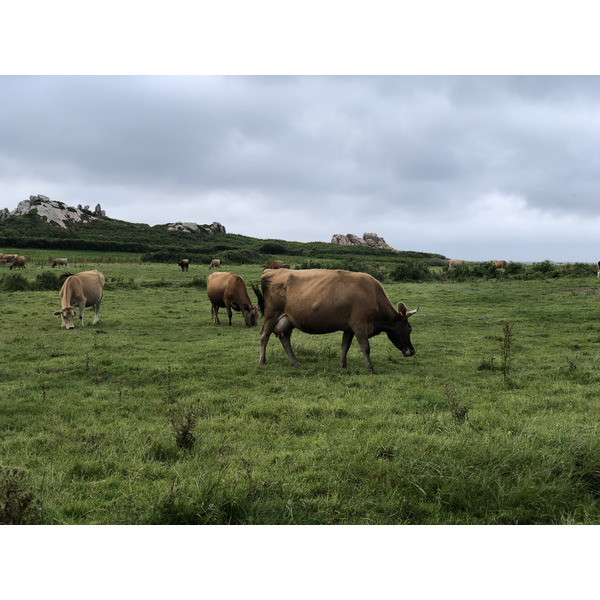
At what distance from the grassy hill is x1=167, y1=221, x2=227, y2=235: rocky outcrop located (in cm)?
181

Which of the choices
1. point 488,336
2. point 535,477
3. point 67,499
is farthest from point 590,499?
point 488,336

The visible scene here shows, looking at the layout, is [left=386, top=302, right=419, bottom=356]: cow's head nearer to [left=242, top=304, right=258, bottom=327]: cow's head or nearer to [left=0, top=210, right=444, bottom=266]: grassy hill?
[left=242, top=304, right=258, bottom=327]: cow's head

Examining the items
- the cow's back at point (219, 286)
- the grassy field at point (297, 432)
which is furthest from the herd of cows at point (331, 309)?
the cow's back at point (219, 286)

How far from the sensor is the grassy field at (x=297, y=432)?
11.4 ft

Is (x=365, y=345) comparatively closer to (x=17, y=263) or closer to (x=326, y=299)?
(x=326, y=299)

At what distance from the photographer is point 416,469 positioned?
4.08 meters

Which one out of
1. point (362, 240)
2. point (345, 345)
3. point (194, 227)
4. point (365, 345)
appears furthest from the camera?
point (362, 240)

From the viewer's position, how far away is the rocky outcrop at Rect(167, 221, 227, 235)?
114938mm

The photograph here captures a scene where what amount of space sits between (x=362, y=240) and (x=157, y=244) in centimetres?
8310

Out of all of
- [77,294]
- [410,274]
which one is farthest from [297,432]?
[410,274]

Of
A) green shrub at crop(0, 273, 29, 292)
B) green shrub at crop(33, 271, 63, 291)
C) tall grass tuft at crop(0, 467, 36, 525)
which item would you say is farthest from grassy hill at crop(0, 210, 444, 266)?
tall grass tuft at crop(0, 467, 36, 525)

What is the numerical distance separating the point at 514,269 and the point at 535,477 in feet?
116

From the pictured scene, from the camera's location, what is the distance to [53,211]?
99.0 m

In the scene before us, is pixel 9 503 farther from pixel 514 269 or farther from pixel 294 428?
pixel 514 269
